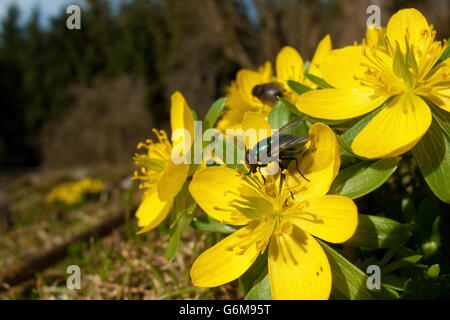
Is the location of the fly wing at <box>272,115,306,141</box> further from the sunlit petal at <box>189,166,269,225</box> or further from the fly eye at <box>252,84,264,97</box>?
the fly eye at <box>252,84,264,97</box>

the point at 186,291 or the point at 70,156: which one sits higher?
the point at 70,156

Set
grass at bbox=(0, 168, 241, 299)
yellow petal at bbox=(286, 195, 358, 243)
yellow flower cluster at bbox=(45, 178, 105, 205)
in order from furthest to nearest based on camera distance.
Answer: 1. yellow flower cluster at bbox=(45, 178, 105, 205)
2. grass at bbox=(0, 168, 241, 299)
3. yellow petal at bbox=(286, 195, 358, 243)

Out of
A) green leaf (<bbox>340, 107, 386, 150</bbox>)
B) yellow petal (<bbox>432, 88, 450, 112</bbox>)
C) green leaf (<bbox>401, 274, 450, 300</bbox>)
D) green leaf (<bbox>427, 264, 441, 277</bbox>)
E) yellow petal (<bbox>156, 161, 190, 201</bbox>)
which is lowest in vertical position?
green leaf (<bbox>401, 274, 450, 300</bbox>)

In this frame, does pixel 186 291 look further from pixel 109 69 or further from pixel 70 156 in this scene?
pixel 109 69

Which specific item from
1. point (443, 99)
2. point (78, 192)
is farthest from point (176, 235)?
point (78, 192)

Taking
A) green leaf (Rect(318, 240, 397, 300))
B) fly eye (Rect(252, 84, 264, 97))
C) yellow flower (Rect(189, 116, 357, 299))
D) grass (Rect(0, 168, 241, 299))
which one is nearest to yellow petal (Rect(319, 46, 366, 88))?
yellow flower (Rect(189, 116, 357, 299))
